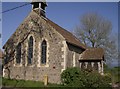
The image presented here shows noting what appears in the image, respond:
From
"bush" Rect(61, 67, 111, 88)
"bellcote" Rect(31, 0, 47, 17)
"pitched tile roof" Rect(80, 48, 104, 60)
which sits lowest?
"bush" Rect(61, 67, 111, 88)

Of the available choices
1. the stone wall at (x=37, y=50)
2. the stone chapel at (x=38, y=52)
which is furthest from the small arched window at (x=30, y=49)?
the stone wall at (x=37, y=50)

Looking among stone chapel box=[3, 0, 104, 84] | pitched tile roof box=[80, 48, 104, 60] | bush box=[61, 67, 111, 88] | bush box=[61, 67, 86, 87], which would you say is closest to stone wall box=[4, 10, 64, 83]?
stone chapel box=[3, 0, 104, 84]

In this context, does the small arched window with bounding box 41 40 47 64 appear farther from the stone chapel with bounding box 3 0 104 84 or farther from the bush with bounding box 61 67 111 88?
the bush with bounding box 61 67 111 88

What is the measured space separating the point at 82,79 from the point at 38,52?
7238 mm

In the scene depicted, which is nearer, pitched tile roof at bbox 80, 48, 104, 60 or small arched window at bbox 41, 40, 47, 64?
small arched window at bbox 41, 40, 47, 64

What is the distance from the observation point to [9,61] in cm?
2611

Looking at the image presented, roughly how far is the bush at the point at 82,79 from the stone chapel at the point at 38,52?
1840 mm

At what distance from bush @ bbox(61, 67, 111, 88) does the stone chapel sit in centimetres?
184

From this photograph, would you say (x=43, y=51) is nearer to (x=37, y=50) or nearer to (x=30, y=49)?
(x=37, y=50)

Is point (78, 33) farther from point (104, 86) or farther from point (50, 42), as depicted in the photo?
point (104, 86)

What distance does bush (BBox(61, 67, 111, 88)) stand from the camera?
18.4 metres

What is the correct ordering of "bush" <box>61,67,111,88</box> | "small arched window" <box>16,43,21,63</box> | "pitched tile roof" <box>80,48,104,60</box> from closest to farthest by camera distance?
"bush" <box>61,67,111,88</box> < "small arched window" <box>16,43,21,63</box> < "pitched tile roof" <box>80,48,104,60</box>

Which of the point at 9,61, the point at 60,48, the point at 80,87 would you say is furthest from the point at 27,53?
the point at 80,87

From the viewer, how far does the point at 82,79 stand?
63.4 ft
